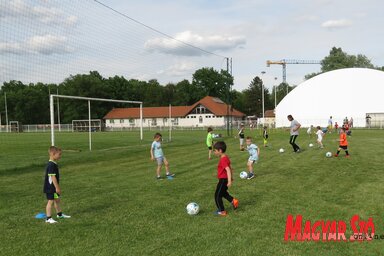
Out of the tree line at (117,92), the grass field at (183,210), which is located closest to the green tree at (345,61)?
the tree line at (117,92)

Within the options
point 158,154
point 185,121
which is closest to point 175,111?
point 185,121

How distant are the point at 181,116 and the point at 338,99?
3917cm

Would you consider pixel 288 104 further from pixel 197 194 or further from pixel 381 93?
pixel 197 194

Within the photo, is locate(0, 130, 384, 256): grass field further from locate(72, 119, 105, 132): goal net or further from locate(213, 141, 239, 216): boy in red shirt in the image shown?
locate(72, 119, 105, 132): goal net

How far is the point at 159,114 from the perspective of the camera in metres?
95.8

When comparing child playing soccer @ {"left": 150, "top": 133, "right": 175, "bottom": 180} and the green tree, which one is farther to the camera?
the green tree

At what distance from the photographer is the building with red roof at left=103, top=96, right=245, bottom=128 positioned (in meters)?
91.6

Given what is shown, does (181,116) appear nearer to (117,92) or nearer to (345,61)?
(117,92)

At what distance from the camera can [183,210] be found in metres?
8.60

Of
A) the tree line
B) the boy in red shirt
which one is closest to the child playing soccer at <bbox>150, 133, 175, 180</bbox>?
the boy in red shirt

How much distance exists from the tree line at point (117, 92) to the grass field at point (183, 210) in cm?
5874

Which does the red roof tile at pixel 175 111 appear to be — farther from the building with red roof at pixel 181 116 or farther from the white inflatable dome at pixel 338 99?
the white inflatable dome at pixel 338 99

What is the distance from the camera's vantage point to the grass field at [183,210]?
6199mm

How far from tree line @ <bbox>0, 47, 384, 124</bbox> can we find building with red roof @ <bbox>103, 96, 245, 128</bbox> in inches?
237
